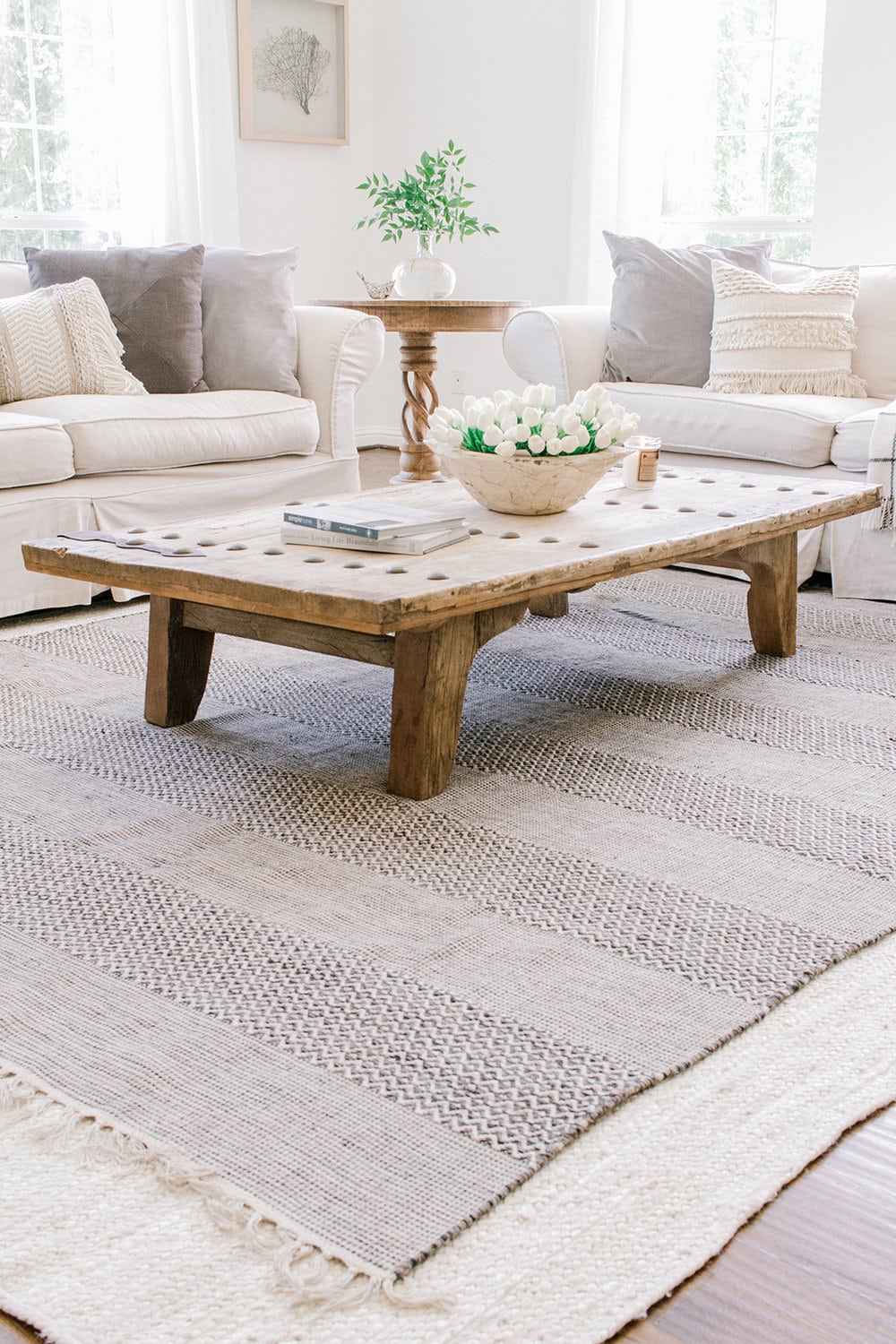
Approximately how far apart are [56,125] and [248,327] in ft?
5.63

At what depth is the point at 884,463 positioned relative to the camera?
10.7ft

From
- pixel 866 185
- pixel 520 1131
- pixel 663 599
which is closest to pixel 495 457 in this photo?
pixel 663 599

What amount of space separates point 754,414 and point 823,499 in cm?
98

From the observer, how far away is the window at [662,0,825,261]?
4910mm

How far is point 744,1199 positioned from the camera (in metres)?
1.18

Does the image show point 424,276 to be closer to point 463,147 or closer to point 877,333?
point 463,147

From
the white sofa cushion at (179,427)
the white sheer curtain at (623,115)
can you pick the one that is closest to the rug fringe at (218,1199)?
the white sofa cushion at (179,427)

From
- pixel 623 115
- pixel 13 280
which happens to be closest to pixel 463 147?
pixel 623 115

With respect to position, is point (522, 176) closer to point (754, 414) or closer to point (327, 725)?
point (754, 414)

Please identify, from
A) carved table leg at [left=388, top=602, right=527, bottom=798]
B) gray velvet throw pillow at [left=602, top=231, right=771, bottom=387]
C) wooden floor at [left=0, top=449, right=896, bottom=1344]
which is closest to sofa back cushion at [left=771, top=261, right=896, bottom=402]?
gray velvet throw pillow at [left=602, top=231, right=771, bottom=387]

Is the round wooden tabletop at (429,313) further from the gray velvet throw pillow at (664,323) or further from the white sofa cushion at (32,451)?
the white sofa cushion at (32,451)

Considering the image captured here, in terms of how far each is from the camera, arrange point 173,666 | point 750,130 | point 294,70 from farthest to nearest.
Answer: point 294,70, point 750,130, point 173,666

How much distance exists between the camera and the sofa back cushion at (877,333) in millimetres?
3934

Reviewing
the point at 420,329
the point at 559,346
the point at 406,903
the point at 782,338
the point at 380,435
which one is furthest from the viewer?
the point at 380,435
